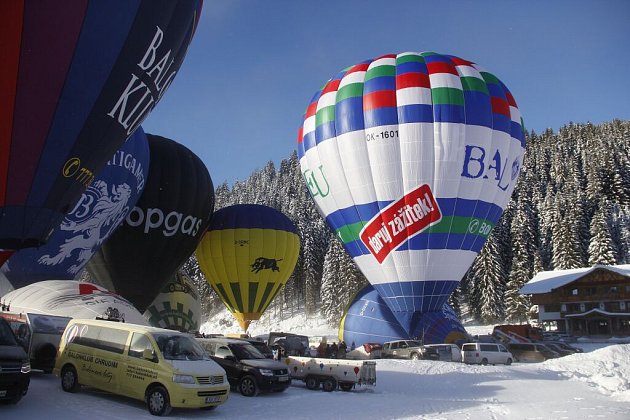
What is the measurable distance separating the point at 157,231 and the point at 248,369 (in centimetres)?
1213

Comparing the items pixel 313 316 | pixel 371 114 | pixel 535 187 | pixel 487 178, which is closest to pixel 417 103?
pixel 371 114

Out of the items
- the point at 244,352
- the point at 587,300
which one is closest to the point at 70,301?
the point at 244,352

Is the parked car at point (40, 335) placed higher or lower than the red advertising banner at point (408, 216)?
lower

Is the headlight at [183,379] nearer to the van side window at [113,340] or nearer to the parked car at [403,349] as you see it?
the van side window at [113,340]

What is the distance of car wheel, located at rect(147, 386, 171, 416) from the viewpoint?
9609 millimetres

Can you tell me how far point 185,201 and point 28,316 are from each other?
12.8 meters

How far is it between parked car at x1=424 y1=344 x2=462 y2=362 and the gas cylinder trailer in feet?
28.3

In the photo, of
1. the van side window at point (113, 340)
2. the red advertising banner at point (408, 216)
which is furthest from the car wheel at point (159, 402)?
the red advertising banner at point (408, 216)

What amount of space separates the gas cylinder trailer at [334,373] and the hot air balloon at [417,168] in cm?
998

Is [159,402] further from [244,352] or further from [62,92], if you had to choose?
[62,92]

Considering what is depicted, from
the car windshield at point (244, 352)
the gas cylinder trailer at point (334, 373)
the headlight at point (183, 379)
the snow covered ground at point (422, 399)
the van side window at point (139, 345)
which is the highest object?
the van side window at point (139, 345)

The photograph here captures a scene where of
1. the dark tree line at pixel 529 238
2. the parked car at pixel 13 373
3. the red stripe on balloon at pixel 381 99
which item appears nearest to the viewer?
the parked car at pixel 13 373

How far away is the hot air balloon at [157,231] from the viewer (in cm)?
2283

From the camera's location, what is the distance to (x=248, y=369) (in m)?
12.7
